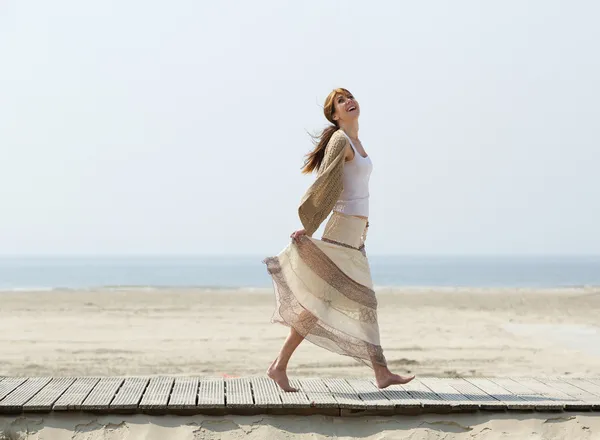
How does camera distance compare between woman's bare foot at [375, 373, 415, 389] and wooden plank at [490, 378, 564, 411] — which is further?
woman's bare foot at [375, 373, 415, 389]

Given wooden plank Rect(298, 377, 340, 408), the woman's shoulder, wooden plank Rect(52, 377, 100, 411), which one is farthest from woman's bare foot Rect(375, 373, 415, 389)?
wooden plank Rect(52, 377, 100, 411)

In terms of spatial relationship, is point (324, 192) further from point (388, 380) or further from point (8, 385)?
point (8, 385)

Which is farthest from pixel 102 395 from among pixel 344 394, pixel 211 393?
pixel 344 394

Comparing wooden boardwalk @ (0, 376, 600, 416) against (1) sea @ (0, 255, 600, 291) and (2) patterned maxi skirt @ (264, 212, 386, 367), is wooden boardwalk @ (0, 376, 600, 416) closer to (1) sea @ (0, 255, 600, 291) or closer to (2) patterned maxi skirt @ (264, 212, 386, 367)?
(2) patterned maxi skirt @ (264, 212, 386, 367)

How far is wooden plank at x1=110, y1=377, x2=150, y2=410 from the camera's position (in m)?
5.12

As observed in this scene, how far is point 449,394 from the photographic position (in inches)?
221

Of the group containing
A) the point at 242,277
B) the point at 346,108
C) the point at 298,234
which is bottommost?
the point at 242,277

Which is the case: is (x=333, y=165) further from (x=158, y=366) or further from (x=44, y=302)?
(x=44, y=302)

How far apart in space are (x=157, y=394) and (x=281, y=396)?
82cm

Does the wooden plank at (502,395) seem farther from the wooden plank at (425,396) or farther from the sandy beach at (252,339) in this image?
the sandy beach at (252,339)

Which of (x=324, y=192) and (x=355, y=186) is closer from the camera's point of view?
(x=324, y=192)

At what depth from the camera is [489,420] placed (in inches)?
207

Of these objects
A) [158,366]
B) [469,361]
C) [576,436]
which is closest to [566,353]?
[469,361]

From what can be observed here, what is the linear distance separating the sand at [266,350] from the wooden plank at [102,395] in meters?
0.09
